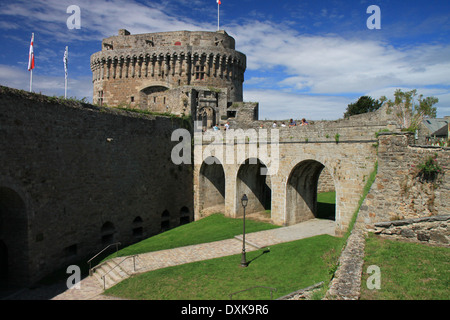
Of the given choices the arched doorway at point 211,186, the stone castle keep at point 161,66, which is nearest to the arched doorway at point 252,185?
the arched doorway at point 211,186

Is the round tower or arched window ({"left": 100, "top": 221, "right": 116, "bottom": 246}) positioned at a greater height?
the round tower

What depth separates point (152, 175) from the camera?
848 inches

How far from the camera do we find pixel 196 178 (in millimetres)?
24438

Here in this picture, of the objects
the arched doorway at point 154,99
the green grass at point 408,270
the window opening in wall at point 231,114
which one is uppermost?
the arched doorway at point 154,99

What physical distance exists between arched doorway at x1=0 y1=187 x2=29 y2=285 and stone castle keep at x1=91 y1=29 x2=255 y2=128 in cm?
1840

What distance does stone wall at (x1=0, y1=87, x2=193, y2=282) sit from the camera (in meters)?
14.1

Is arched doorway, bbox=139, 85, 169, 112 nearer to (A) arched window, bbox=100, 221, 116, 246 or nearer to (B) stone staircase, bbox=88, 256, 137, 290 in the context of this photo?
(A) arched window, bbox=100, 221, 116, 246

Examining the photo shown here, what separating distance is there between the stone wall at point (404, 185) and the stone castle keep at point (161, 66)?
19641 mm

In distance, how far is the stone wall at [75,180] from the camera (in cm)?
1410

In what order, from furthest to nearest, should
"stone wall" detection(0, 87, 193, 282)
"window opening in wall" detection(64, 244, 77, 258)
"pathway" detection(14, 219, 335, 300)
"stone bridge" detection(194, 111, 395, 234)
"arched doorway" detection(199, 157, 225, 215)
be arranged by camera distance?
"arched doorway" detection(199, 157, 225, 215), "window opening in wall" detection(64, 244, 77, 258), "stone bridge" detection(194, 111, 395, 234), "stone wall" detection(0, 87, 193, 282), "pathway" detection(14, 219, 335, 300)

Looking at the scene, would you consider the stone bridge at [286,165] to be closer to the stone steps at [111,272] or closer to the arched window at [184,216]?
the arched window at [184,216]

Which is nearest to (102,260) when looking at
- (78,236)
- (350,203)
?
(78,236)

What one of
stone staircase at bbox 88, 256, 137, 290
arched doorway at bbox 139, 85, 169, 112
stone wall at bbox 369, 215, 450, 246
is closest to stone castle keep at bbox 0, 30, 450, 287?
stone wall at bbox 369, 215, 450, 246

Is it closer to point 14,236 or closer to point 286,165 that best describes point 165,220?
point 286,165
